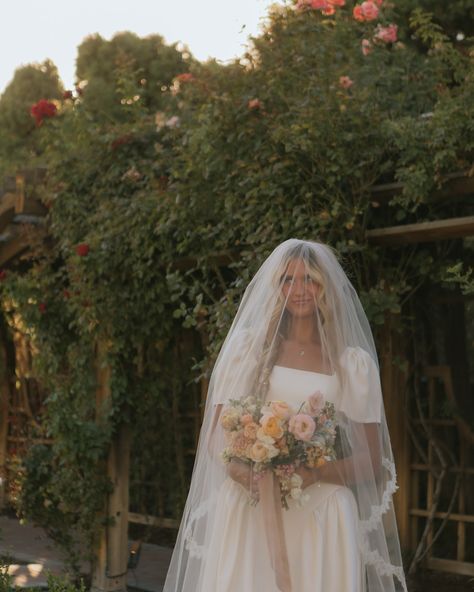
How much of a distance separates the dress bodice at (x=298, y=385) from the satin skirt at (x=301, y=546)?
304 millimetres

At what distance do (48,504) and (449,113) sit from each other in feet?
12.8

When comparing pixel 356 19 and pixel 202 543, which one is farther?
pixel 356 19

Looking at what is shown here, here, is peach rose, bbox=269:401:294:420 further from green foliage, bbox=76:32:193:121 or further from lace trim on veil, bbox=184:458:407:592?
green foliage, bbox=76:32:193:121

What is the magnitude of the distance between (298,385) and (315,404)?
0.19m

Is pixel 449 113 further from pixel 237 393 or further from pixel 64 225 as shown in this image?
pixel 64 225

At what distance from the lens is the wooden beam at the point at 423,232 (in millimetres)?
4816

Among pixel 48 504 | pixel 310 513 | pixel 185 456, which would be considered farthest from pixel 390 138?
pixel 185 456

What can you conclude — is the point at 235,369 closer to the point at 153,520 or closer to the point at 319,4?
the point at 319,4

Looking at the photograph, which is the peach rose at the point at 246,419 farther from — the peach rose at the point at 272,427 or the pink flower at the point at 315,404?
the pink flower at the point at 315,404

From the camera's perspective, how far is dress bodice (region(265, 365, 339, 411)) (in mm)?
3631

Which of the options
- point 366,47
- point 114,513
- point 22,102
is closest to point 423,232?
point 366,47

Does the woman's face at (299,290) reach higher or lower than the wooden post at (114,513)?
higher

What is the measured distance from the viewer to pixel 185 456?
28.5 feet

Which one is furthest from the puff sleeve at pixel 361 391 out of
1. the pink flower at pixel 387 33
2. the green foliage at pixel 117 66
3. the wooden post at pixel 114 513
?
the green foliage at pixel 117 66
